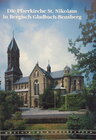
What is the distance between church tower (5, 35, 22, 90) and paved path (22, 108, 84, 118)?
0.84ft

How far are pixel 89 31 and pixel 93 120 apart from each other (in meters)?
0.73

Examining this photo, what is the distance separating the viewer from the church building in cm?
291

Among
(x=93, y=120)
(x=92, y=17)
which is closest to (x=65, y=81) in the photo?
(x=93, y=120)

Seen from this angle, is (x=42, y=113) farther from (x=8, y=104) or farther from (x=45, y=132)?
(x=8, y=104)

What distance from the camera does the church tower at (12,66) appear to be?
113 inches

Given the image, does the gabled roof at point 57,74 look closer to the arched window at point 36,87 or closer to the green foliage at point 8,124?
the arched window at point 36,87

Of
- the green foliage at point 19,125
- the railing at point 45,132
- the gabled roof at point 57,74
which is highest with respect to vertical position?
the gabled roof at point 57,74

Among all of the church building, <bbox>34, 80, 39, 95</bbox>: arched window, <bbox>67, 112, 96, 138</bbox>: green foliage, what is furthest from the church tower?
<bbox>67, 112, 96, 138</bbox>: green foliage

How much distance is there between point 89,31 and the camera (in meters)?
2.88

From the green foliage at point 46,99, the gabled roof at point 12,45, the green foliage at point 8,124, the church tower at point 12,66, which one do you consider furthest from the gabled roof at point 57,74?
the green foliage at point 8,124

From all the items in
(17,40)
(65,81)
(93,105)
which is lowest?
(93,105)

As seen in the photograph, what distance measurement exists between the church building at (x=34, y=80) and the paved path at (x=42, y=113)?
5 centimetres

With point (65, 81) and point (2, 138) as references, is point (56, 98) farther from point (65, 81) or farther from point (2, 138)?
point (2, 138)

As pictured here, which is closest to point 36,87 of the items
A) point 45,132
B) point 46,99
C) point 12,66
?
point 46,99
